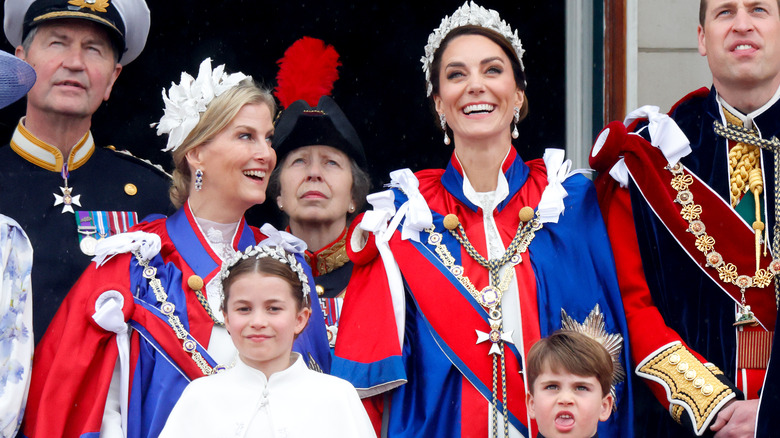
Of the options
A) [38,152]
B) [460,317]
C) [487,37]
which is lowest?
[460,317]

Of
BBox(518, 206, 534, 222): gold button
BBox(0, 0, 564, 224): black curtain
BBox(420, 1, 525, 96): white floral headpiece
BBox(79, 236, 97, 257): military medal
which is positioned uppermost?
BBox(0, 0, 564, 224): black curtain

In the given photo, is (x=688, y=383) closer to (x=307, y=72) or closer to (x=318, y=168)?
(x=318, y=168)

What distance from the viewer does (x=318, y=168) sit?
5070mm

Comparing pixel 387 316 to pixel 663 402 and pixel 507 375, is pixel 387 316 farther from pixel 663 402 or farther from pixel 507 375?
pixel 663 402

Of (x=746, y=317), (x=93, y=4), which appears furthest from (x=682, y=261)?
(x=93, y=4)

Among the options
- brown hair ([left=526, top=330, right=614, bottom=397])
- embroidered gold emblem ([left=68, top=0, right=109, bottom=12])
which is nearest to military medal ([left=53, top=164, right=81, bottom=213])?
embroidered gold emblem ([left=68, top=0, right=109, bottom=12])

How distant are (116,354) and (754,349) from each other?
6.91ft

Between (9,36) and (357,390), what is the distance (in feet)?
7.61

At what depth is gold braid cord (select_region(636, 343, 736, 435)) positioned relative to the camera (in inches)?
147

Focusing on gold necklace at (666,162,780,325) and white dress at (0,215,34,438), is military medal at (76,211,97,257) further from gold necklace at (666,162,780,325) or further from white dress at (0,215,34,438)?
gold necklace at (666,162,780,325)

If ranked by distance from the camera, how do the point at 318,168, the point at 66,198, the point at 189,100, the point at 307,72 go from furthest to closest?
the point at 307,72
the point at 318,168
the point at 66,198
the point at 189,100

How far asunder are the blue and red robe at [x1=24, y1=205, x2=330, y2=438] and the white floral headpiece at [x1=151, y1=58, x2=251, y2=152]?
50 cm

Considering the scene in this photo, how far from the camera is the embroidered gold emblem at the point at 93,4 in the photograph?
468cm

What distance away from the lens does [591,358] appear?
356cm
